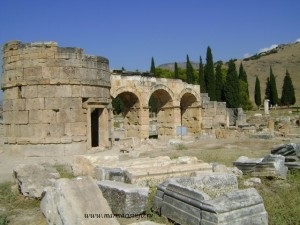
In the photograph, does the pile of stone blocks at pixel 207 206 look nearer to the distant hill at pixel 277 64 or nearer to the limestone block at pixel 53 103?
the limestone block at pixel 53 103

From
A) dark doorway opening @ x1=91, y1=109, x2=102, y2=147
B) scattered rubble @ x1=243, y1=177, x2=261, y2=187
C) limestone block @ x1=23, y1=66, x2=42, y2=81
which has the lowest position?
scattered rubble @ x1=243, y1=177, x2=261, y2=187

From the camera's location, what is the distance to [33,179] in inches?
292

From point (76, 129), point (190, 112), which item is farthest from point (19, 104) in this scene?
point (190, 112)

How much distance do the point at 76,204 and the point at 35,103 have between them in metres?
7.98

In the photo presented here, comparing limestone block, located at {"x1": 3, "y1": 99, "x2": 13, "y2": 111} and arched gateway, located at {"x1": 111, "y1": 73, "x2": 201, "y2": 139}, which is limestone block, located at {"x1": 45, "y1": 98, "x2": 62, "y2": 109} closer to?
limestone block, located at {"x1": 3, "y1": 99, "x2": 13, "y2": 111}

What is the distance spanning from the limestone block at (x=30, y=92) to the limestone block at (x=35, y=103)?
0.47 feet

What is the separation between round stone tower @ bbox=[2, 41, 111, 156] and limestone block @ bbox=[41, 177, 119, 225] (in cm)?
662

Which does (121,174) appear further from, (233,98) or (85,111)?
(233,98)

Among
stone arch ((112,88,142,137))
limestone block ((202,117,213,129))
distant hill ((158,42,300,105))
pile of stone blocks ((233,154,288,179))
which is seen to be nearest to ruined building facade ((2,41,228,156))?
pile of stone blocks ((233,154,288,179))

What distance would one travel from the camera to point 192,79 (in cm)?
4650

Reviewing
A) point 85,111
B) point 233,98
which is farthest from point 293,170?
point 233,98

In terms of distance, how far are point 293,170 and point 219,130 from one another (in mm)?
14345

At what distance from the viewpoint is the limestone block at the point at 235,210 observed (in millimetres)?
4758

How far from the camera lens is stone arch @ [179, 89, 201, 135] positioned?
82.1 feet
